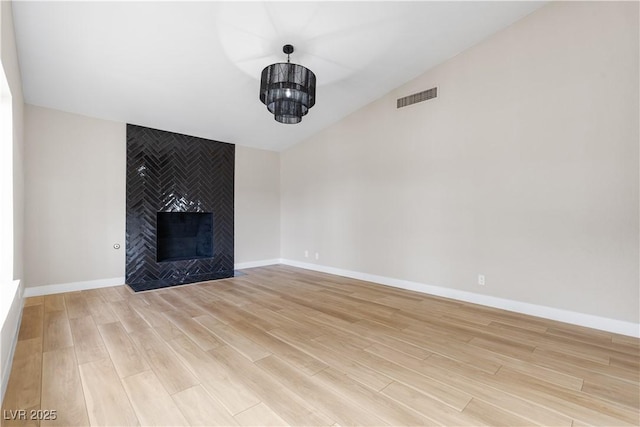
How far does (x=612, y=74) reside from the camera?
114 inches

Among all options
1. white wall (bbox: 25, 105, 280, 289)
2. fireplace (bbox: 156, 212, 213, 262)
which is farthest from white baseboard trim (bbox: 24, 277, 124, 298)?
fireplace (bbox: 156, 212, 213, 262)

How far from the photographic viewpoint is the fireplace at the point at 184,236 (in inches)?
205

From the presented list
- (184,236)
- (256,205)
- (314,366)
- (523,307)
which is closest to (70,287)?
(184,236)

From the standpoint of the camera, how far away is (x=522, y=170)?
3.43 meters

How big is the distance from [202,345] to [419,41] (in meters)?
4.33

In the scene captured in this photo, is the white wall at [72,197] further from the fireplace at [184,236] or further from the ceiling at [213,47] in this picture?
the fireplace at [184,236]

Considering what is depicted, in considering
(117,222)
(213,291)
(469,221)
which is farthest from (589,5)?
(117,222)

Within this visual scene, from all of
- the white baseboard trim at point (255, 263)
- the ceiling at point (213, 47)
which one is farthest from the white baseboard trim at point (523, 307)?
the ceiling at point (213, 47)

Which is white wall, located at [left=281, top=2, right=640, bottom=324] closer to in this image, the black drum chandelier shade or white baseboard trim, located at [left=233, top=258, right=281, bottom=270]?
the black drum chandelier shade

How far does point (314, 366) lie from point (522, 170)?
3332 millimetres

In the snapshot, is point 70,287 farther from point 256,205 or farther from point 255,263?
point 256,205

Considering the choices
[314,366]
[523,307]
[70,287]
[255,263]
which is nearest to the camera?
[314,366]

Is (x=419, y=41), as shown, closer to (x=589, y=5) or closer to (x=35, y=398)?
(x=589, y=5)

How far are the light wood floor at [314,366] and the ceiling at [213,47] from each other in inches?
114
